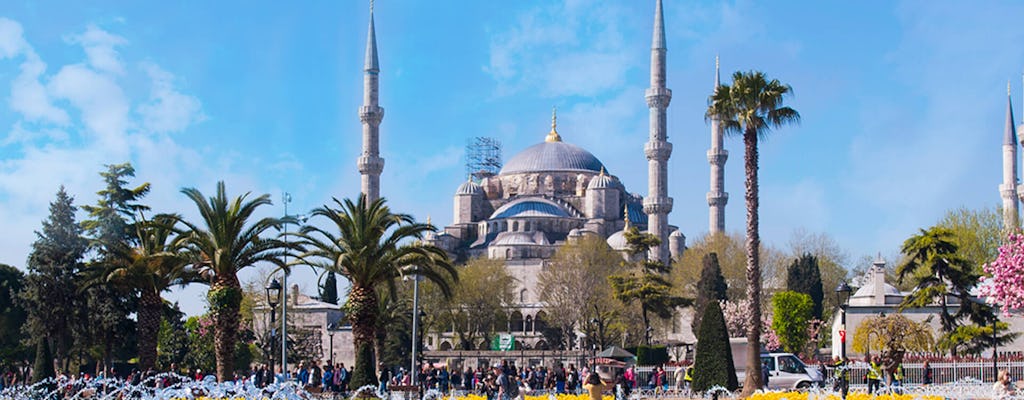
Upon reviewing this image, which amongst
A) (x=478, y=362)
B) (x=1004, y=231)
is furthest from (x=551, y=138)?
(x=1004, y=231)

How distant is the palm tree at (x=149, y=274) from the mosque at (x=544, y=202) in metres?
34.4

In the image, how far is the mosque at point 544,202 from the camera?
62812mm

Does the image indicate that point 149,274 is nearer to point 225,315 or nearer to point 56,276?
point 225,315

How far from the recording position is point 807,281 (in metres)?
50.4

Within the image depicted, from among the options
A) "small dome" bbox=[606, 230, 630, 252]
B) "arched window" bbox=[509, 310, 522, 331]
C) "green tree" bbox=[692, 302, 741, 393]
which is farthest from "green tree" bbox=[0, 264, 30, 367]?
"small dome" bbox=[606, 230, 630, 252]

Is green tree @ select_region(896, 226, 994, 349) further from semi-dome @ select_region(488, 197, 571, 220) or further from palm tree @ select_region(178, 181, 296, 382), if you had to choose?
semi-dome @ select_region(488, 197, 571, 220)

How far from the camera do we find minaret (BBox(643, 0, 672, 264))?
6231cm

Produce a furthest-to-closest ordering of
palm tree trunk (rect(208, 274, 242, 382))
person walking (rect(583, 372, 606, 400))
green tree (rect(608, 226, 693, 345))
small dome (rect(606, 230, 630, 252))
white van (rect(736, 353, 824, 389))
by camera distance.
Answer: small dome (rect(606, 230, 630, 252)) < green tree (rect(608, 226, 693, 345)) < white van (rect(736, 353, 824, 389)) < palm tree trunk (rect(208, 274, 242, 382)) < person walking (rect(583, 372, 606, 400))

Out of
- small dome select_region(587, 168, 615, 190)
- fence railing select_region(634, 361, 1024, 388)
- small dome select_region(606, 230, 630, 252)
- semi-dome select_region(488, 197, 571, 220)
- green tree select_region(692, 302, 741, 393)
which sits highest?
small dome select_region(587, 168, 615, 190)

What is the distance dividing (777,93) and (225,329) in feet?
41.6

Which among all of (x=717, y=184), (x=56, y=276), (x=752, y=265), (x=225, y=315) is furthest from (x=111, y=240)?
(x=717, y=184)

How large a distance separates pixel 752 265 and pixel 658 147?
37.9 metres

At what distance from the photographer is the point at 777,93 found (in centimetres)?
2588

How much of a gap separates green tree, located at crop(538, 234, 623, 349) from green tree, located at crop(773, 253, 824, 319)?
7.88 metres
